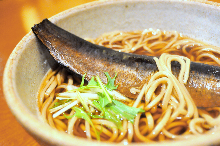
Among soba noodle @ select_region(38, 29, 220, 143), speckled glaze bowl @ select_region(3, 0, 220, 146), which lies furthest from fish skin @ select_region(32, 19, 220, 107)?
speckled glaze bowl @ select_region(3, 0, 220, 146)

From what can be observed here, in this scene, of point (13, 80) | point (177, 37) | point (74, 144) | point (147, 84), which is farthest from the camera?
point (177, 37)

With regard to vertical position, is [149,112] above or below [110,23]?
below

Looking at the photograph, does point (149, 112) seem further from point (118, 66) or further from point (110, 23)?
point (110, 23)

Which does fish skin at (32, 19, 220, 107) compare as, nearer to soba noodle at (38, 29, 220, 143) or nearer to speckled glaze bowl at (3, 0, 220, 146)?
soba noodle at (38, 29, 220, 143)

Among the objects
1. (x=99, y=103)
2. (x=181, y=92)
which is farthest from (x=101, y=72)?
(x=181, y=92)

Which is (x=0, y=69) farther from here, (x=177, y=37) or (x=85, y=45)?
(x=177, y=37)

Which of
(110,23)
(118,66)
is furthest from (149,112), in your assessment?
(110,23)
